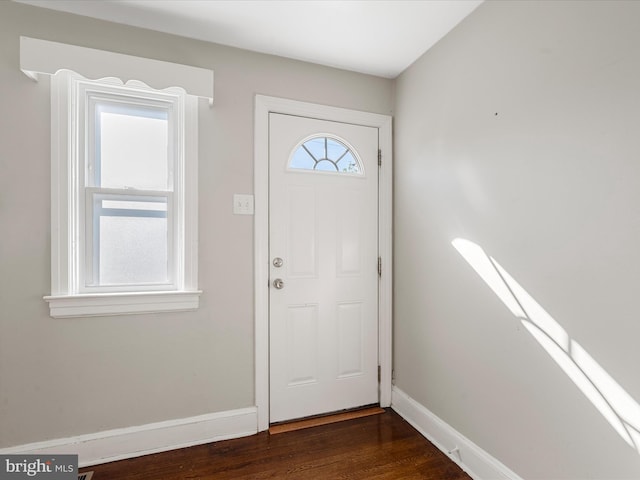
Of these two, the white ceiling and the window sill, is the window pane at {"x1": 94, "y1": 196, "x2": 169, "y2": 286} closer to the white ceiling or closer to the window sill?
the window sill

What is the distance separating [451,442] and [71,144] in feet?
8.74

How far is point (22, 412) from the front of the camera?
5.64 ft

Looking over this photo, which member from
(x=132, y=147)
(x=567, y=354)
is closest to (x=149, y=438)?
(x=132, y=147)

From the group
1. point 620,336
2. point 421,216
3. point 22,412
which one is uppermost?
point 421,216

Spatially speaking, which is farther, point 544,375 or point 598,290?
point 544,375

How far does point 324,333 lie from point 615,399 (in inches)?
60.2

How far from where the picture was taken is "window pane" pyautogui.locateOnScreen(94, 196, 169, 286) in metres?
1.92

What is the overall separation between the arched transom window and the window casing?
2.21ft

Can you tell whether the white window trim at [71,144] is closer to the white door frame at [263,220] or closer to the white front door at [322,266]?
the white door frame at [263,220]

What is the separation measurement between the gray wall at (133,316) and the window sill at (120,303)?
0.15 feet

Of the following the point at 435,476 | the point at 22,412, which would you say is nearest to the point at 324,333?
the point at 435,476

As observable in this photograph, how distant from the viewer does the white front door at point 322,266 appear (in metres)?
2.20

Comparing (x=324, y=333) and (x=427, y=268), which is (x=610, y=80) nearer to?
(x=427, y=268)

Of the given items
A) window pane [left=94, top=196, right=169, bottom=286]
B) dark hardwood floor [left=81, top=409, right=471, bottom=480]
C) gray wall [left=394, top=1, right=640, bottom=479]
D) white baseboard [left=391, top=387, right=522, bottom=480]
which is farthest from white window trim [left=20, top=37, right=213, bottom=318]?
white baseboard [left=391, top=387, right=522, bottom=480]
